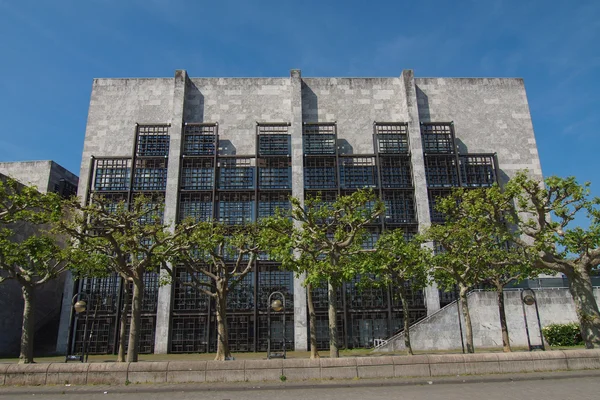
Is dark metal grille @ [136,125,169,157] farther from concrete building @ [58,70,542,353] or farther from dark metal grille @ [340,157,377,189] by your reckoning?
dark metal grille @ [340,157,377,189]


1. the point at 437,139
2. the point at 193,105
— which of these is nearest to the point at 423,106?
the point at 437,139

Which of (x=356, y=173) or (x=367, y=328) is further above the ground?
(x=356, y=173)

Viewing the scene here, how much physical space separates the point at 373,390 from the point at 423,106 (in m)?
30.6

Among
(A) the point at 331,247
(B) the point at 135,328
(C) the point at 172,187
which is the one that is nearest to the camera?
(B) the point at 135,328

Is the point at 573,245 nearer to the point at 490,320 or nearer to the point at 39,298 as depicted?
the point at 490,320

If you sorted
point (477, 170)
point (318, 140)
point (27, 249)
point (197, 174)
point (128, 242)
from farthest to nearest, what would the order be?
point (318, 140), point (477, 170), point (197, 174), point (27, 249), point (128, 242)

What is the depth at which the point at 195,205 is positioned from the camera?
3391 centimetres

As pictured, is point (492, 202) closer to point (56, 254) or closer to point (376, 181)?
point (376, 181)

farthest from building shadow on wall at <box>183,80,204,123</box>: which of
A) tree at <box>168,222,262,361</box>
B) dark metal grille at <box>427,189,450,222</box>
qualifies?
dark metal grille at <box>427,189,450,222</box>

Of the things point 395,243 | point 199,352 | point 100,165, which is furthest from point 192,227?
point 100,165

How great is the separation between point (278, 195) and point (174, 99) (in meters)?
12.6

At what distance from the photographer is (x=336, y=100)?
38.2m

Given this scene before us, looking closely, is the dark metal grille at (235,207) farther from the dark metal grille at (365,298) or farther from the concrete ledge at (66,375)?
the concrete ledge at (66,375)

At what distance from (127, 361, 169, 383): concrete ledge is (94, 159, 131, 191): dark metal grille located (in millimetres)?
22865
